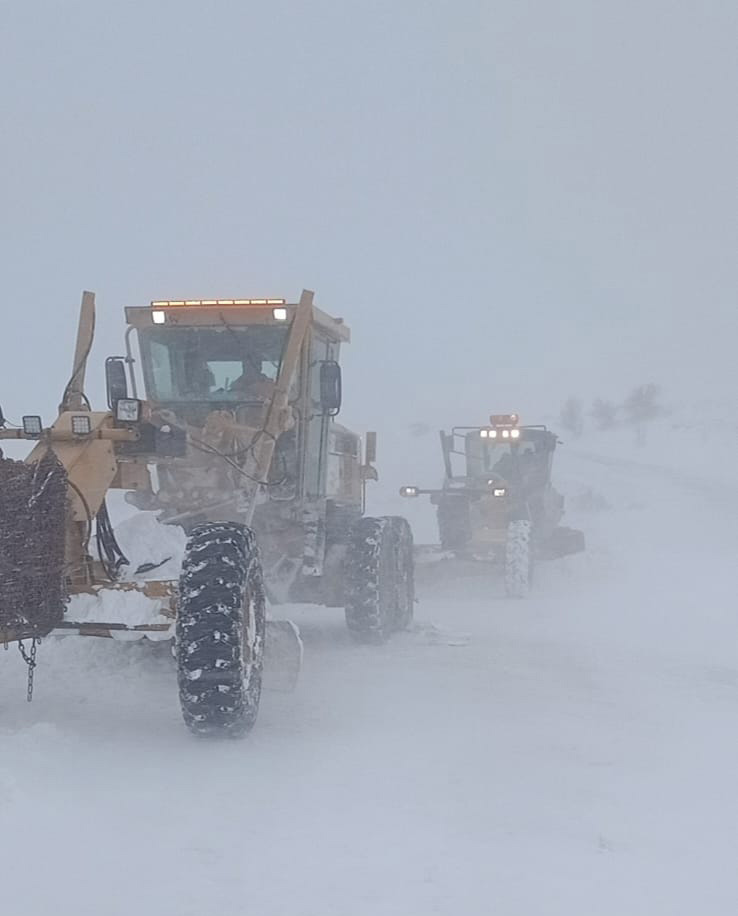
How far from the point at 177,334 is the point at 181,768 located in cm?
436

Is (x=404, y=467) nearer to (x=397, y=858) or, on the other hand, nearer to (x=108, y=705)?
(x=108, y=705)

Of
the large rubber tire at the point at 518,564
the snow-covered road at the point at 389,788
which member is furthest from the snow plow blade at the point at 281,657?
the large rubber tire at the point at 518,564

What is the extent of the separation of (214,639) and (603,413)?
5352 centimetres

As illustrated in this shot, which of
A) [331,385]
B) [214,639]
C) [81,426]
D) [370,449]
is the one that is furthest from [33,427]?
[370,449]

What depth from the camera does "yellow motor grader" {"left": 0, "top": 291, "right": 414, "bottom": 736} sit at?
17.1 feet

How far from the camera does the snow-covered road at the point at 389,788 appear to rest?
3.63 meters

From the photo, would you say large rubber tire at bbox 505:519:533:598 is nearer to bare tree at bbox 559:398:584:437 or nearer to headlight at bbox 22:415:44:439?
headlight at bbox 22:415:44:439

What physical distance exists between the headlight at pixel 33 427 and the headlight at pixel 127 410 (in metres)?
0.46

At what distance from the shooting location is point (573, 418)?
2125 inches

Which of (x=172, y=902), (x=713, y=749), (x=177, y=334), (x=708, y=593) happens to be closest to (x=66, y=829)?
(x=172, y=902)

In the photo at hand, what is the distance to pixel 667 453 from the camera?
39.8m

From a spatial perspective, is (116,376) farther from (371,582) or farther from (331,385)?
(371,582)

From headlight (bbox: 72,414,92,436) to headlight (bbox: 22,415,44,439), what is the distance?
193 millimetres

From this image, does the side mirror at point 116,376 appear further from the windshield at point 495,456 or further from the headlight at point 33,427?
the windshield at point 495,456
